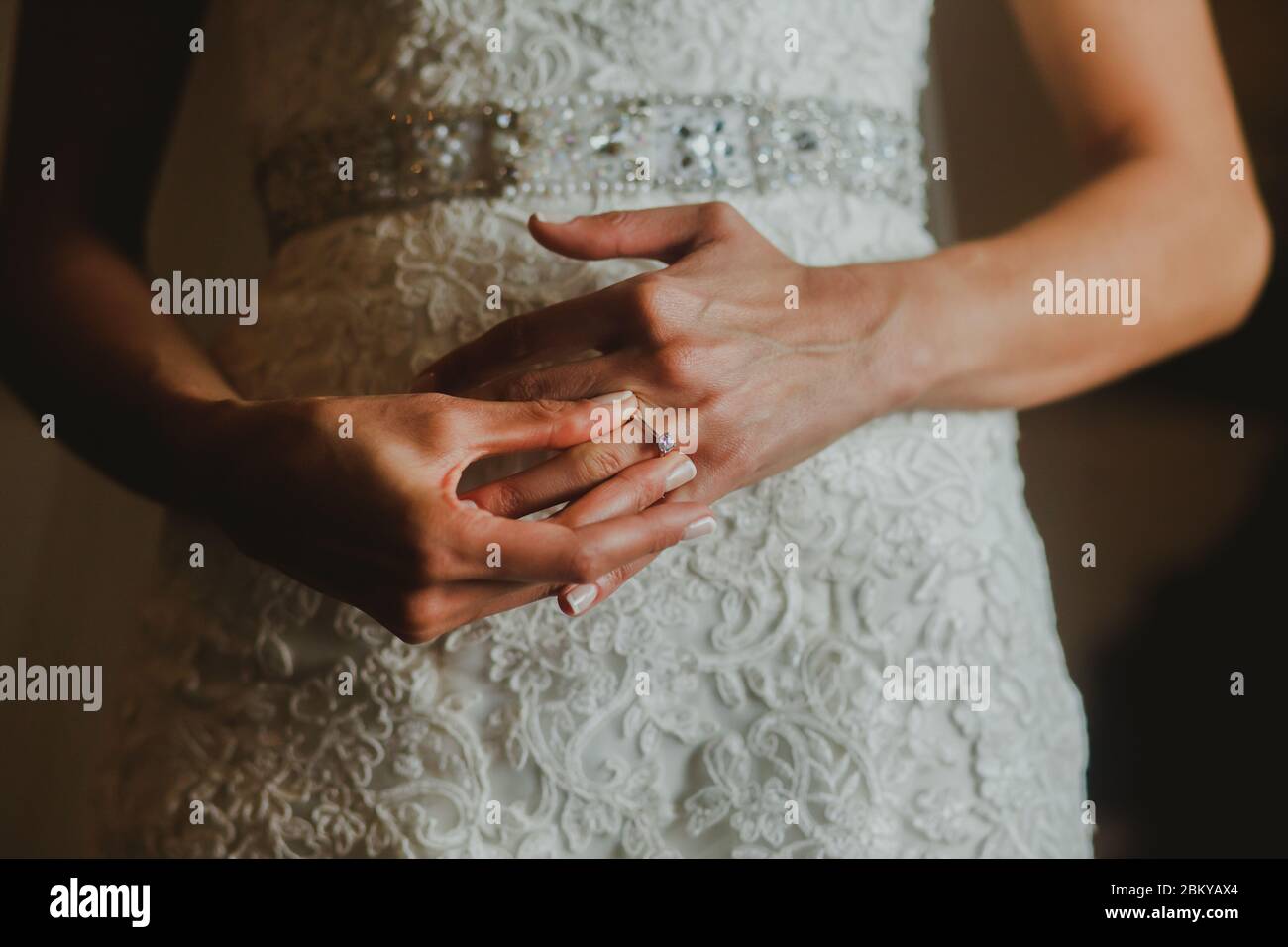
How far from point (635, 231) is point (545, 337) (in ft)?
0.23

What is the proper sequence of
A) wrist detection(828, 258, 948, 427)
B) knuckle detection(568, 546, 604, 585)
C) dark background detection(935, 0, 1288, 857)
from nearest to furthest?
1. knuckle detection(568, 546, 604, 585)
2. wrist detection(828, 258, 948, 427)
3. dark background detection(935, 0, 1288, 857)

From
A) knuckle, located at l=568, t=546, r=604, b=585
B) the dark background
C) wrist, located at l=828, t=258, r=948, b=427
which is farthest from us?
the dark background

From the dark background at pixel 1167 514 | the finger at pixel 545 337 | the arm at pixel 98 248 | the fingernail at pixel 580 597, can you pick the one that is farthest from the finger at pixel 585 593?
the dark background at pixel 1167 514

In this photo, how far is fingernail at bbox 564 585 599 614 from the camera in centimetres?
46

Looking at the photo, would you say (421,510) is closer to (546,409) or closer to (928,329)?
(546,409)

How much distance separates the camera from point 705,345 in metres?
0.48

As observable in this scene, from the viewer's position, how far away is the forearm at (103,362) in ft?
1.84

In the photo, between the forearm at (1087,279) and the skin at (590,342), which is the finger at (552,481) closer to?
the skin at (590,342)

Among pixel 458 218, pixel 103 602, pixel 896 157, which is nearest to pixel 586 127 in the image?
pixel 458 218

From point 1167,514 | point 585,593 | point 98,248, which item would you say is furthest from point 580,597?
point 1167,514

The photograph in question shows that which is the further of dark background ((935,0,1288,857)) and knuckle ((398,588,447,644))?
dark background ((935,0,1288,857))

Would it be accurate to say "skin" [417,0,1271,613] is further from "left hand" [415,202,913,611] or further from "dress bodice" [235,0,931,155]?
"dress bodice" [235,0,931,155]

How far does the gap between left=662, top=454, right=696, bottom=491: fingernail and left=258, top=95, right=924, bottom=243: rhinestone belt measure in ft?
0.62

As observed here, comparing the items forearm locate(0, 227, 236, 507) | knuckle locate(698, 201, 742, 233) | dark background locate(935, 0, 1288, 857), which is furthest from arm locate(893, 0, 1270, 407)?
dark background locate(935, 0, 1288, 857)
